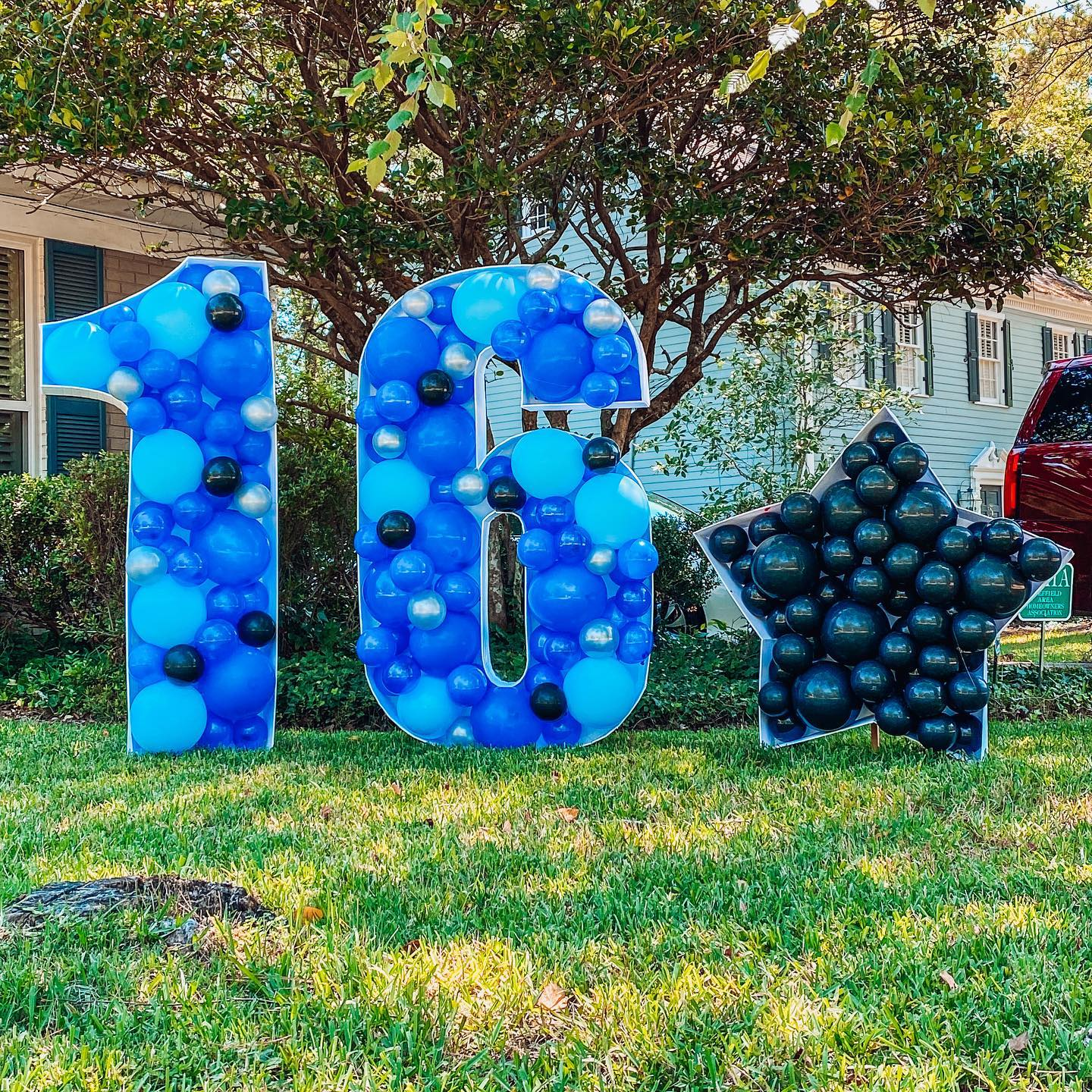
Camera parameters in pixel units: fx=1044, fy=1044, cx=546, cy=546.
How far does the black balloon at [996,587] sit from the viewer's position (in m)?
4.74

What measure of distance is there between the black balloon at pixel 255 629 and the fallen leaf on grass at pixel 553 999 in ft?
11.4

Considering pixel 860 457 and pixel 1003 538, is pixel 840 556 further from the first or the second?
pixel 1003 538

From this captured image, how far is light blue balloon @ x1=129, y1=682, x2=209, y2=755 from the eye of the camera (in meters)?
5.30

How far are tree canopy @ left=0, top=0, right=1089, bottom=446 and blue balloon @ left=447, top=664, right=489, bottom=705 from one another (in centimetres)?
293

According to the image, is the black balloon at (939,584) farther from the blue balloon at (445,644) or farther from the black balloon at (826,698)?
the blue balloon at (445,644)

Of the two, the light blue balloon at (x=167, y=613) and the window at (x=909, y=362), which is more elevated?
the window at (x=909, y=362)

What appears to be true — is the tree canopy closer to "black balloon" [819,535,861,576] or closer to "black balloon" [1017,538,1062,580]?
"black balloon" [819,535,861,576]

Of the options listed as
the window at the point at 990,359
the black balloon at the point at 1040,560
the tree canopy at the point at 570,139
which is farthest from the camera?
the window at the point at 990,359

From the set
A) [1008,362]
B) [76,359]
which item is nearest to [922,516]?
[76,359]

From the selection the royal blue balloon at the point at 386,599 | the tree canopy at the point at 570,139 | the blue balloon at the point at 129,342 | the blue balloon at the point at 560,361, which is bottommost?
the royal blue balloon at the point at 386,599

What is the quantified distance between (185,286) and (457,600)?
85.7 inches

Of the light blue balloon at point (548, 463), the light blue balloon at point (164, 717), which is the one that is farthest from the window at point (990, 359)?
the light blue balloon at point (164, 717)

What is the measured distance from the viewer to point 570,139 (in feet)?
22.8

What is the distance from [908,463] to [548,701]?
Answer: 6.91 feet
